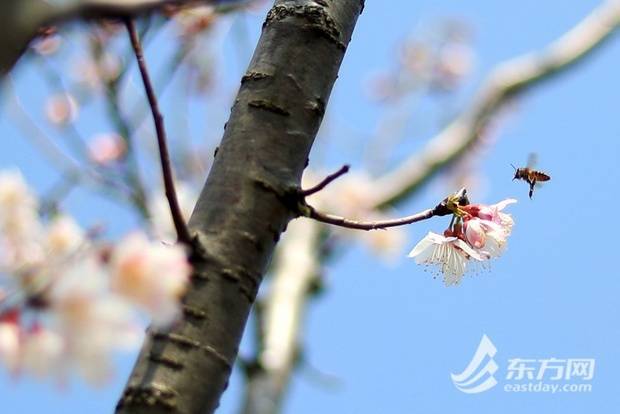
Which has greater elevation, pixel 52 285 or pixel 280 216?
pixel 280 216

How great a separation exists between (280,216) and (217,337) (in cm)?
13

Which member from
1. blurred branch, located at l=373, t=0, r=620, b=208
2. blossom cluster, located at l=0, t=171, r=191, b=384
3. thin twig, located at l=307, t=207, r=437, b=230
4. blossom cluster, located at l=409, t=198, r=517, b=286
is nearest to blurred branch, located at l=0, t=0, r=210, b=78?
blossom cluster, located at l=0, t=171, r=191, b=384

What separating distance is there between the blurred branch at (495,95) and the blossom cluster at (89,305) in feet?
9.02

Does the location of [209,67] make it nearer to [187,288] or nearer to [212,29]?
[212,29]

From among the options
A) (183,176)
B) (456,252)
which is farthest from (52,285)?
(183,176)

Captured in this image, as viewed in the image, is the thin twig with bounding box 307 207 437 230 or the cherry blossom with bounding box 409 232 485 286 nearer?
the thin twig with bounding box 307 207 437 230

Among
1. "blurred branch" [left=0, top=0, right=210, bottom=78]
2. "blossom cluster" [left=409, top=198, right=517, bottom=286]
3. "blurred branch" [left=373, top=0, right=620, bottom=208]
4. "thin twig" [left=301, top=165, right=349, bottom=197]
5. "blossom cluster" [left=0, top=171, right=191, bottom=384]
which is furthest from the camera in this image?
"blurred branch" [left=373, top=0, right=620, bottom=208]

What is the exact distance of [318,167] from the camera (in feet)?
11.9

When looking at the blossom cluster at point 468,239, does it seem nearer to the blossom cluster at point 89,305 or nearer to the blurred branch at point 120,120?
the blossom cluster at point 89,305

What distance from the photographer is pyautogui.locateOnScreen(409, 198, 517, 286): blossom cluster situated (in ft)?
3.45

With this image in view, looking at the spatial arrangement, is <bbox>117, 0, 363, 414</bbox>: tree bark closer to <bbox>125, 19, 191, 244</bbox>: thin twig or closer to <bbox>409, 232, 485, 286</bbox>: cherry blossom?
<bbox>125, 19, 191, 244</bbox>: thin twig

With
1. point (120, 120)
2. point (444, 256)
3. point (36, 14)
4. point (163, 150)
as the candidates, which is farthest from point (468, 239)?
point (120, 120)

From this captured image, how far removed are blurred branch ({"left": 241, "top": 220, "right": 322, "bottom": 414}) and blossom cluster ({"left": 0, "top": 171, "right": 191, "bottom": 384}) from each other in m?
1.78

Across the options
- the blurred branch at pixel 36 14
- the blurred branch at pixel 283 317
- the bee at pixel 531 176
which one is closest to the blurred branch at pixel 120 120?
the blurred branch at pixel 283 317
